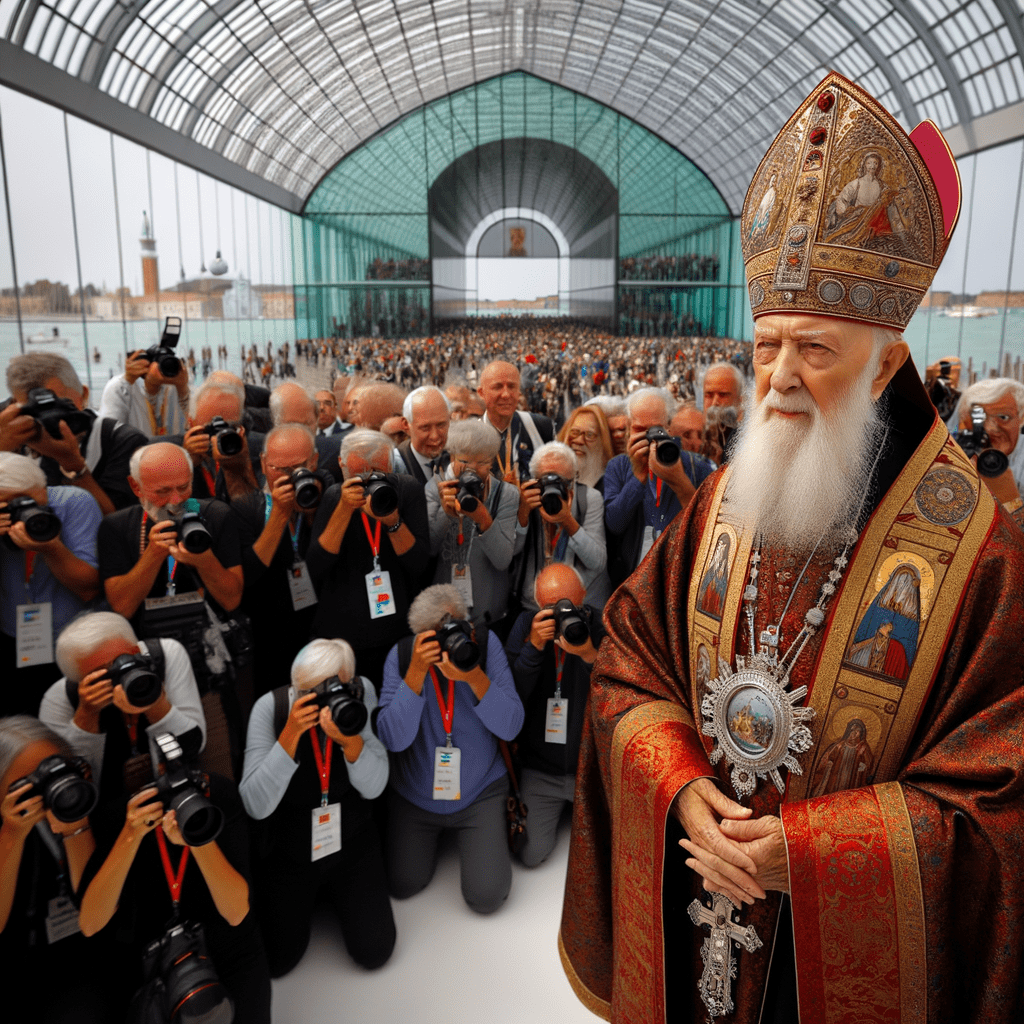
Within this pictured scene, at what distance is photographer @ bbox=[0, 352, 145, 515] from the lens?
3.23 metres

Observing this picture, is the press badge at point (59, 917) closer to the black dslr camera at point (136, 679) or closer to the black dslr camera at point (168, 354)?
the black dslr camera at point (136, 679)

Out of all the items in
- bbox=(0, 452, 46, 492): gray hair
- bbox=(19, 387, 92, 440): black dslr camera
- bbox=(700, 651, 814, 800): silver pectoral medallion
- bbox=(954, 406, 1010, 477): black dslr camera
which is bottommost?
bbox=(700, 651, 814, 800): silver pectoral medallion

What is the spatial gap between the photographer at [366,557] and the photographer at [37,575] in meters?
0.89

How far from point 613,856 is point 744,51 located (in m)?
23.0

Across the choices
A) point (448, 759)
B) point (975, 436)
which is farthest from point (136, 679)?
point (975, 436)

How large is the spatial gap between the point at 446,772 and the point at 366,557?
1018 millimetres

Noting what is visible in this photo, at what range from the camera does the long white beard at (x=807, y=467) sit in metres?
1.50

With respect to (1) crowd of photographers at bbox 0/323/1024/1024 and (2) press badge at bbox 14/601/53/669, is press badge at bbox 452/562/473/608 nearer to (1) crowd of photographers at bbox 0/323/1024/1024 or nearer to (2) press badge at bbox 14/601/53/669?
(1) crowd of photographers at bbox 0/323/1024/1024

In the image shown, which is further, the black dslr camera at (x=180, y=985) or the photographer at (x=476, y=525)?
the photographer at (x=476, y=525)

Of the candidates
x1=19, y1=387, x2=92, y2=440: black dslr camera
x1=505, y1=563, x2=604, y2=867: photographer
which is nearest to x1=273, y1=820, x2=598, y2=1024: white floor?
x1=505, y1=563, x2=604, y2=867: photographer

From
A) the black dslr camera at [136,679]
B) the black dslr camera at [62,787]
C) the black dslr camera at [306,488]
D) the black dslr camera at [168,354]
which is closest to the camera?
→ the black dslr camera at [62,787]

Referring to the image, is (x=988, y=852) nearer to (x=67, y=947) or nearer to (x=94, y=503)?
(x=67, y=947)

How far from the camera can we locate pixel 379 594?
3.53 m

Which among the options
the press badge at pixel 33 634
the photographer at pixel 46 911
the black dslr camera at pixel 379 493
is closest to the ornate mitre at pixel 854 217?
the black dslr camera at pixel 379 493
